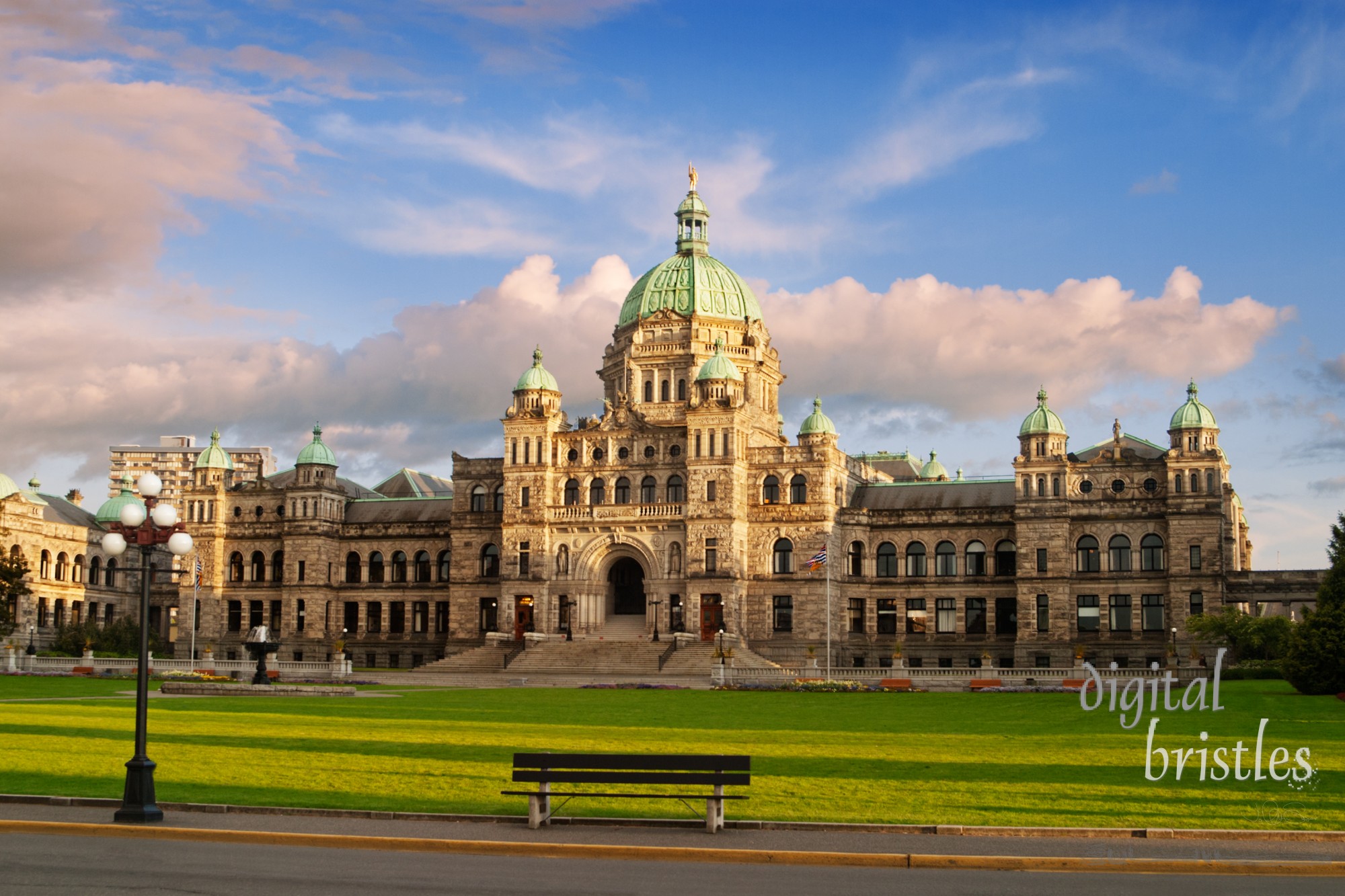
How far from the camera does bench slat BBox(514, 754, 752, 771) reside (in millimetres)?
21609

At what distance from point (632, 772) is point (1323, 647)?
39.5 metres

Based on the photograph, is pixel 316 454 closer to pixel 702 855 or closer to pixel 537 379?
pixel 537 379

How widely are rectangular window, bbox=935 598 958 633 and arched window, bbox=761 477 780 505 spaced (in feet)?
40.8

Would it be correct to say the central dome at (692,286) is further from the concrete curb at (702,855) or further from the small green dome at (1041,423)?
the concrete curb at (702,855)

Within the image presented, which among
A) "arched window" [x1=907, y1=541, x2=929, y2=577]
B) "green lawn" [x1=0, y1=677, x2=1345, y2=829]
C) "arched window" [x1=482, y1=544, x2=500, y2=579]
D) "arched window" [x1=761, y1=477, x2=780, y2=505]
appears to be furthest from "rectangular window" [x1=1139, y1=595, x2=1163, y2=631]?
"arched window" [x1=482, y1=544, x2=500, y2=579]

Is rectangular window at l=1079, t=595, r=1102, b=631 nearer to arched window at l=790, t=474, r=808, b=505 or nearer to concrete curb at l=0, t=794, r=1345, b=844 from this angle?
arched window at l=790, t=474, r=808, b=505

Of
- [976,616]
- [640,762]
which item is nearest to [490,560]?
[976,616]

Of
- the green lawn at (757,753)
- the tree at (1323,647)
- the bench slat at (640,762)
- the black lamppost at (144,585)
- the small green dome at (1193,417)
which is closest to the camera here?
the bench slat at (640,762)

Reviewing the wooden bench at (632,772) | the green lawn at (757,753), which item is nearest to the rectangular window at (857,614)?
the green lawn at (757,753)

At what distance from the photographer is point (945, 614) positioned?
95938 millimetres

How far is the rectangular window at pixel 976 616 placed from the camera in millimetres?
94938

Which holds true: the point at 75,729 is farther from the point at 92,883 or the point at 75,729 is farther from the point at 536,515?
the point at 536,515

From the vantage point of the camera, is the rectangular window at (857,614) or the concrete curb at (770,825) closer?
the concrete curb at (770,825)

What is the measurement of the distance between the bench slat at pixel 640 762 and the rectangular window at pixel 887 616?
76.2 metres
